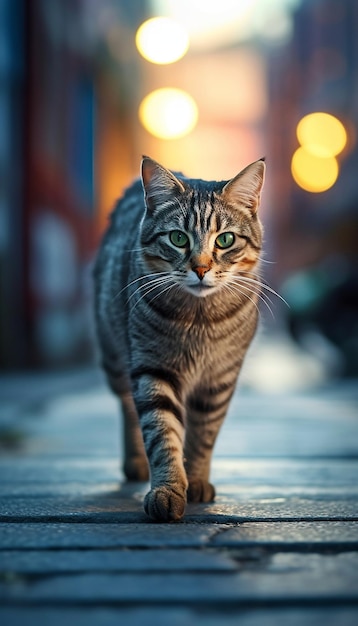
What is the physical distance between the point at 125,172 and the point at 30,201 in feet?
35.2

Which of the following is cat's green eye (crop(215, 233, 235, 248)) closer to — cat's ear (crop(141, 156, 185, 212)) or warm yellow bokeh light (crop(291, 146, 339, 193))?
cat's ear (crop(141, 156, 185, 212))

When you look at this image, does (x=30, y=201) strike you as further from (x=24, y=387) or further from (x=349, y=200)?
(x=349, y=200)

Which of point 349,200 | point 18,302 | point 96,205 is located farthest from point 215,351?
point 349,200

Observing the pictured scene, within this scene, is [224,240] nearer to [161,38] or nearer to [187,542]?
[187,542]

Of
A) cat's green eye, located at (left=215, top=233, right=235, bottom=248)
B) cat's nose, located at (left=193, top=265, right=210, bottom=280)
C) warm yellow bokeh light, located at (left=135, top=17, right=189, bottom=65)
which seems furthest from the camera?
warm yellow bokeh light, located at (left=135, top=17, right=189, bottom=65)

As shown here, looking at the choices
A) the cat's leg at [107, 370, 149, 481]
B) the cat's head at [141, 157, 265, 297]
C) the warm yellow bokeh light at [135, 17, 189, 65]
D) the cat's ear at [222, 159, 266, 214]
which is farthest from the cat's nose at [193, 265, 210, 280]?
the warm yellow bokeh light at [135, 17, 189, 65]

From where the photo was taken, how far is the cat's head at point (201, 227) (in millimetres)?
2494

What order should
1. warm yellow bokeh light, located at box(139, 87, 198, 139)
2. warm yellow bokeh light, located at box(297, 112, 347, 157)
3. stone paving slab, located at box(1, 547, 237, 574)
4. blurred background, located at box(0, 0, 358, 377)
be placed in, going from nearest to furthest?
stone paving slab, located at box(1, 547, 237, 574)
blurred background, located at box(0, 0, 358, 377)
warm yellow bokeh light, located at box(139, 87, 198, 139)
warm yellow bokeh light, located at box(297, 112, 347, 157)

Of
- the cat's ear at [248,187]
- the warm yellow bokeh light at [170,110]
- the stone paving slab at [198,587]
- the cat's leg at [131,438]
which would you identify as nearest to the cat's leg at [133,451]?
the cat's leg at [131,438]

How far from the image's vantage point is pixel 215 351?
2596 mm

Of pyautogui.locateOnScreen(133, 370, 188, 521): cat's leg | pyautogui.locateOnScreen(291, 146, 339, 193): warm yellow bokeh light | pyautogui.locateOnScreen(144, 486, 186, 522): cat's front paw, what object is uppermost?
pyautogui.locateOnScreen(291, 146, 339, 193): warm yellow bokeh light

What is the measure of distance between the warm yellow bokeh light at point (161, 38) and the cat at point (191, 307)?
5382 millimetres

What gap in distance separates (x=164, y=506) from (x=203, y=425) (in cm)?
61

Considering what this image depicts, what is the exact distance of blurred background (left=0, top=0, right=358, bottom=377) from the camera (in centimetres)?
850
